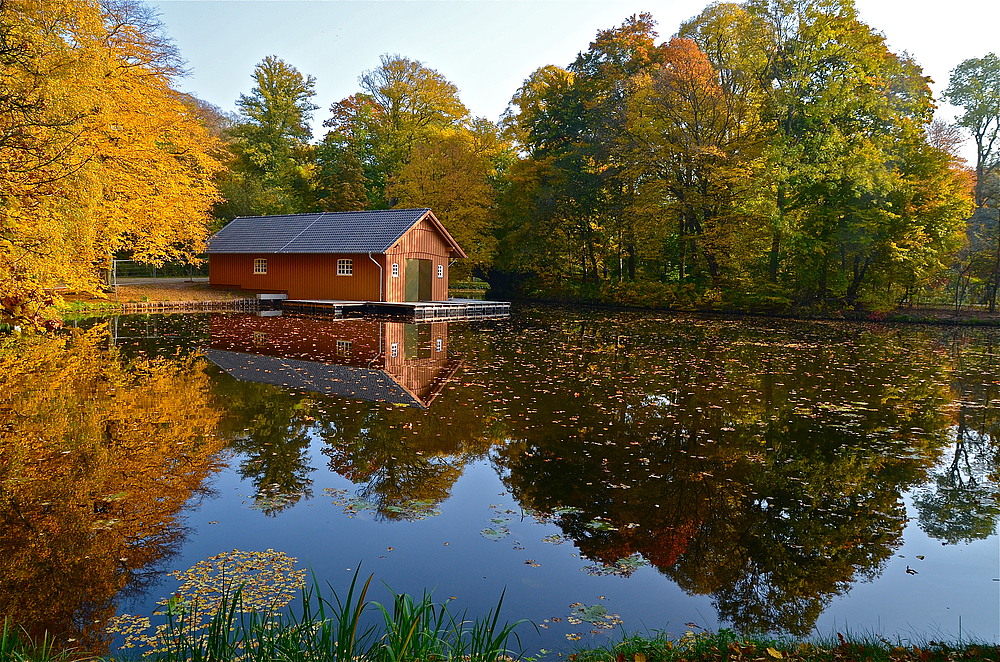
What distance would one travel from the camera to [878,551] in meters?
5.68

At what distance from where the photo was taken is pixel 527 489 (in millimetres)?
7047

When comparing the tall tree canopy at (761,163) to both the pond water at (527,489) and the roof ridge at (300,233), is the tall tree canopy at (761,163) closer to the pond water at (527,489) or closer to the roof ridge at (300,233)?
the roof ridge at (300,233)

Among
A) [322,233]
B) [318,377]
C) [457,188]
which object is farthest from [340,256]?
[318,377]

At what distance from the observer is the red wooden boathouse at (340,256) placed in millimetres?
29859

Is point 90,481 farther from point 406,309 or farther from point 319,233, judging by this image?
point 319,233

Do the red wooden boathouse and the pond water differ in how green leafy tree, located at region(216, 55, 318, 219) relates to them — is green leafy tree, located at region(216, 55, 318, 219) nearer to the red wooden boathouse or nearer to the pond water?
the red wooden boathouse

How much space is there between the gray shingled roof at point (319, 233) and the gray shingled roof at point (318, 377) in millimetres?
14808

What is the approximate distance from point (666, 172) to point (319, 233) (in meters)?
17.9

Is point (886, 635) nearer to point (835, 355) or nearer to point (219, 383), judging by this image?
point (219, 383)

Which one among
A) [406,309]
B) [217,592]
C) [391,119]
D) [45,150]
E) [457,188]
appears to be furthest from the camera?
[391,119]

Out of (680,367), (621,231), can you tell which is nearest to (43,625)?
(680,367)

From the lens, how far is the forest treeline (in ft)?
82.6

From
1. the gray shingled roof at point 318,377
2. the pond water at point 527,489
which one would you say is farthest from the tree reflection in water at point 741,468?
the gray shingled roof at point 318,377

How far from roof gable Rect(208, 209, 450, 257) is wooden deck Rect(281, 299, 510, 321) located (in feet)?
8.16
